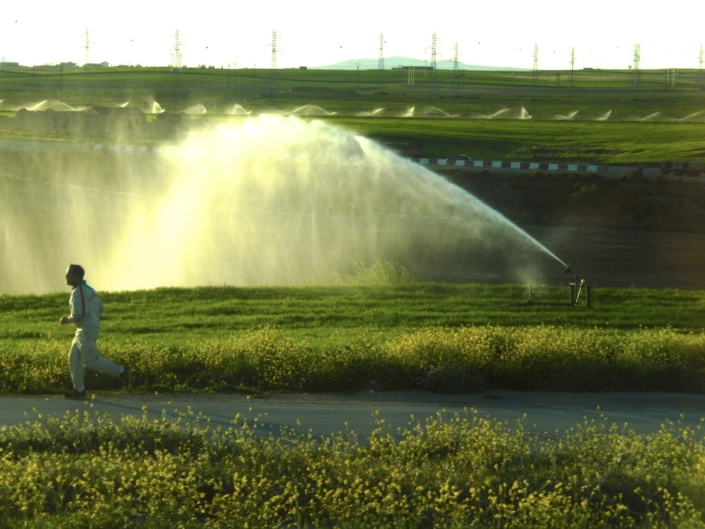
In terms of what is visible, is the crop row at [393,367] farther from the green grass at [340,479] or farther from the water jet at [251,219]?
the water jet at [251,219]

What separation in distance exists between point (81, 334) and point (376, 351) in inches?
157

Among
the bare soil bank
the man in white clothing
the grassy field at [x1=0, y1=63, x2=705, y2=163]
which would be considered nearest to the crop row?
the man in white clothing

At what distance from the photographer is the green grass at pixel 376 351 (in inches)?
516

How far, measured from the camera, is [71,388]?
12.9m

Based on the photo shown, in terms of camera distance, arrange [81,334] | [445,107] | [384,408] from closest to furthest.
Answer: [384,408], [81,334], [445,107]

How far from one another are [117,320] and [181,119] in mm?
46196

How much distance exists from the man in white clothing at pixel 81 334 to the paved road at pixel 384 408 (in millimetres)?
347

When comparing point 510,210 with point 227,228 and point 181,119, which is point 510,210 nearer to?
point 227,228

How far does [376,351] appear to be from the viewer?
1362cm

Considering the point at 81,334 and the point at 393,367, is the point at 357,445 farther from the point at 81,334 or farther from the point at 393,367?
the point at 81,334

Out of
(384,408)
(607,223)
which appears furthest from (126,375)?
(607,223)

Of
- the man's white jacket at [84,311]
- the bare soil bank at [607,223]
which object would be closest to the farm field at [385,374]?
the bare soil bank at [607,223]

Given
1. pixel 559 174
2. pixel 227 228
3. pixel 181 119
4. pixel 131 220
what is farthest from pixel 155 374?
pixel 181 119

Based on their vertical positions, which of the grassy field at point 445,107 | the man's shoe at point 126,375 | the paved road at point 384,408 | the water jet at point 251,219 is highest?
the grassy field at point 445,107
